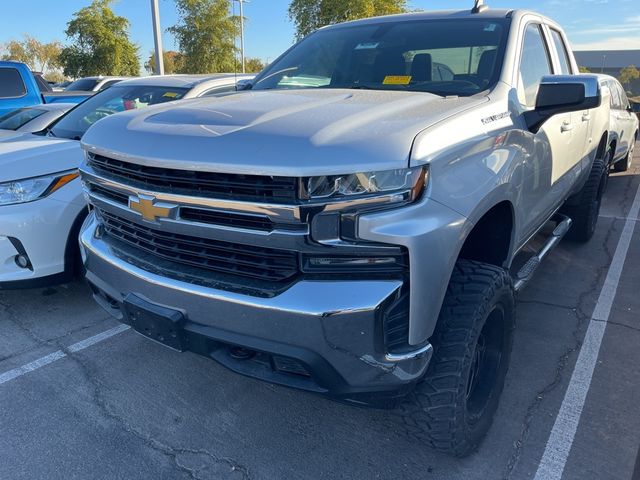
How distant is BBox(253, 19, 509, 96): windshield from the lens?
290 cm

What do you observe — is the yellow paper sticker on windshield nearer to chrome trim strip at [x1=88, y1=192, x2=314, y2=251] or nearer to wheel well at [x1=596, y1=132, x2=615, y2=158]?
chrome trim strip at [x1=88, y1=192, x2=314, y2=251]

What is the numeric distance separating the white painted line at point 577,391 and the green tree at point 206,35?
114 ft

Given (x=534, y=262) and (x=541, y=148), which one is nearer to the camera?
(x=541, y=148)

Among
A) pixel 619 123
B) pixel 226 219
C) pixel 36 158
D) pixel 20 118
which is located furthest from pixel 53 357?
pixel 619 123

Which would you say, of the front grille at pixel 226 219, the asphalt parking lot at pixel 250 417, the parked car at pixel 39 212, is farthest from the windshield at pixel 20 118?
the front grille at pixel 226 219

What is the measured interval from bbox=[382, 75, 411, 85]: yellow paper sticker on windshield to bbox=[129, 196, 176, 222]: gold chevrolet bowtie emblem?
161cm

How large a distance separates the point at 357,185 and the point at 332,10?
28.5 meters

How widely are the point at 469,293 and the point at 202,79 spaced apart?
Result: 13.3ft

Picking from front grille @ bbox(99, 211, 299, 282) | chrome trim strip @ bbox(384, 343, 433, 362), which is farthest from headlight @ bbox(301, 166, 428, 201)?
chrome trim strip @ bbox(384, 343, 433, 362)

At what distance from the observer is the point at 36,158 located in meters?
3.66

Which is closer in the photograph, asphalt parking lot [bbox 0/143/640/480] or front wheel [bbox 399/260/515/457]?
front wheel [bbox 399/260/515/457]

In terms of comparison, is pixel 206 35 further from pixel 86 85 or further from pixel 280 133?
pixel 280 133

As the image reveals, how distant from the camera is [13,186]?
3.45 metres

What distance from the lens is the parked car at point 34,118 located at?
5.05 meters
